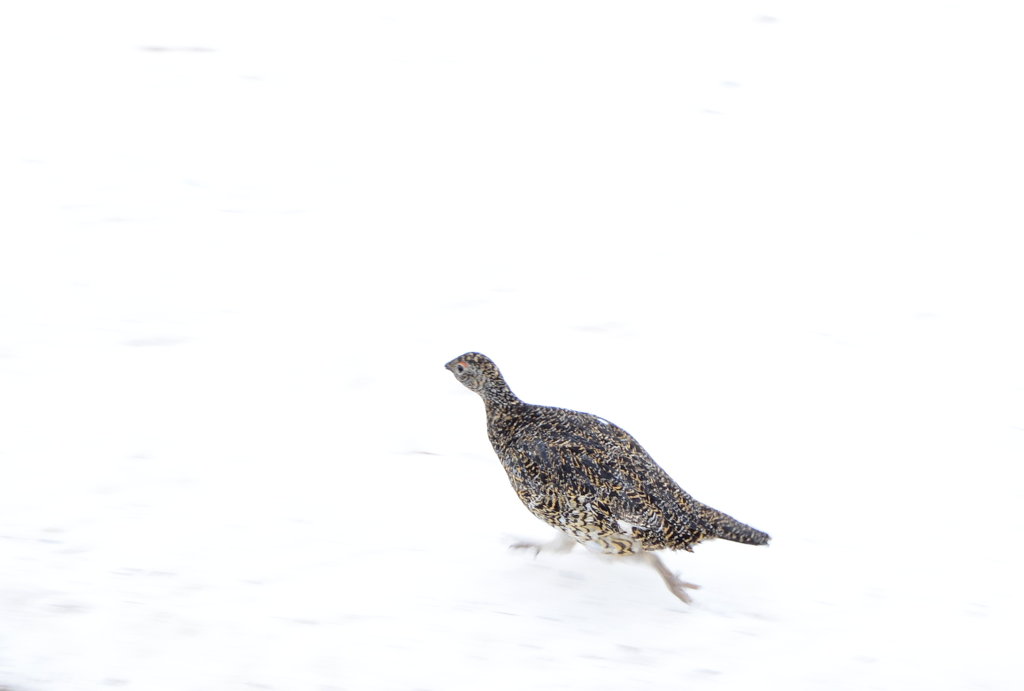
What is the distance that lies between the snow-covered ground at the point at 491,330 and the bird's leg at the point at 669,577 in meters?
0.12

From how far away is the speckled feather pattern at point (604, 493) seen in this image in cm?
525

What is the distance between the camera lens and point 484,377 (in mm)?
5832

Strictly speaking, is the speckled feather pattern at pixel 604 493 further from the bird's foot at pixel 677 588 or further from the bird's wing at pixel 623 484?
the bird's foot at pixel 677 588

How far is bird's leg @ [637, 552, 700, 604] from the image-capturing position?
217 inches

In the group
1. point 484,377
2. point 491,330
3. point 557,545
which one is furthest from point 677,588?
point 491,330

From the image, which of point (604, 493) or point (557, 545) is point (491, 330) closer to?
point (557, 545)

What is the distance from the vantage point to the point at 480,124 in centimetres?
945

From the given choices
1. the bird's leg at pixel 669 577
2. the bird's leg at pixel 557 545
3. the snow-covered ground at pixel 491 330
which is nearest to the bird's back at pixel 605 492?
the bird's leg at pixel 669 577

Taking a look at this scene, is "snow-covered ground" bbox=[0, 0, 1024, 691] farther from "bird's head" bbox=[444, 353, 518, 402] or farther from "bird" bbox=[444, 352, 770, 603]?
"bird's head" bbox=[444, 353, 518, 402]

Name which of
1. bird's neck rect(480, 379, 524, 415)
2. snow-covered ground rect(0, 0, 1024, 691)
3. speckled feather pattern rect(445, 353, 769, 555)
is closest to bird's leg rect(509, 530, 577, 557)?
snow-covered ground rect(0, 0, 1024, 691)

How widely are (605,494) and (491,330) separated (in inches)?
97.1

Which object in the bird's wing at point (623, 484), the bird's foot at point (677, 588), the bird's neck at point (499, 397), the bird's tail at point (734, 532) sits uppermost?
the bird's neck at point (499, 397)

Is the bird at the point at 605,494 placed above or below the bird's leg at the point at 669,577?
above

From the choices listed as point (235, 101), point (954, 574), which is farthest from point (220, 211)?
point (954, 574)
